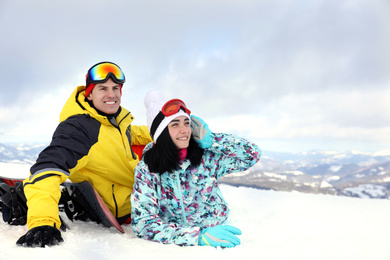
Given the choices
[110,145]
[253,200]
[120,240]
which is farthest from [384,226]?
[110,145]

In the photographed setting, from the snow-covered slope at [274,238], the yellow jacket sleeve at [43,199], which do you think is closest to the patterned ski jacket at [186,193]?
the snow-covered slope at [274,238]

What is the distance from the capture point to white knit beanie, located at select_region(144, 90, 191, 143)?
2486mm

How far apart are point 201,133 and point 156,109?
42cm

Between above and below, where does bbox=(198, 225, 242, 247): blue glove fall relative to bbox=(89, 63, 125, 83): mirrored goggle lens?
below

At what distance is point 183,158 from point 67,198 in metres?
1.13

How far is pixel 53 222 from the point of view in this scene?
2.15 metres

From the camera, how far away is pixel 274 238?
268 centimetres

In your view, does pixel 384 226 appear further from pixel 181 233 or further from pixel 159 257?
pixel 159 257

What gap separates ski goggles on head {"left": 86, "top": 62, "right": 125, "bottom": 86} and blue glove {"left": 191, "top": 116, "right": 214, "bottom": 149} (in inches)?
34.5

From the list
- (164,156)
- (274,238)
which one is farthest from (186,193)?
(274,238)

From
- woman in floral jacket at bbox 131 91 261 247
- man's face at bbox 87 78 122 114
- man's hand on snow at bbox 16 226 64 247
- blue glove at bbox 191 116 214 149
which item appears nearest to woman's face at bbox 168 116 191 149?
woman in floral jacket at bbox 131 91 261 247

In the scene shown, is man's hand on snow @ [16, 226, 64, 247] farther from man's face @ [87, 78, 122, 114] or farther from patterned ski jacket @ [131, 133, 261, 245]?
man's face @ [87, 78, 122, 114]

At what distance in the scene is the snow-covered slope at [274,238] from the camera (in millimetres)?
2029

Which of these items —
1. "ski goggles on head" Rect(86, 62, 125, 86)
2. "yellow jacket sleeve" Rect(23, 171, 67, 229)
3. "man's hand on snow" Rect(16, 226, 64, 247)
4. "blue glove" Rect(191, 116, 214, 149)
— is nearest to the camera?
"man's hand on snow" Rect(16, 226, 64, 247)
